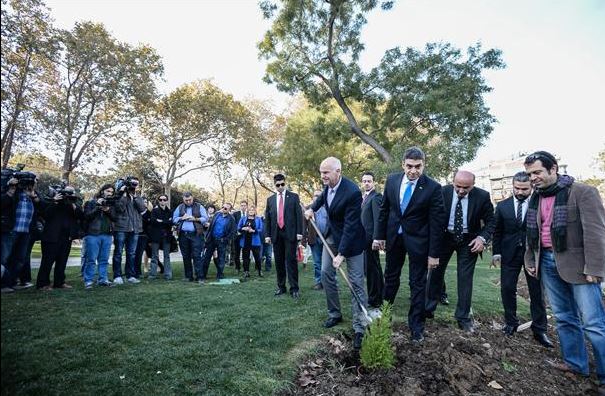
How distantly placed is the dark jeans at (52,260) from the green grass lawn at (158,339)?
0.41m

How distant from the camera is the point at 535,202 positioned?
4137 millimetres

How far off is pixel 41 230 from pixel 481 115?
1779 cm

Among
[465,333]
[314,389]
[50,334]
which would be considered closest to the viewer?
[314,389]

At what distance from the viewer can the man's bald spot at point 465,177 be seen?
507 centimetres

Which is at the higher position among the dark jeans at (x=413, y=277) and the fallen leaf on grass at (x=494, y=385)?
the dark jeans at (x=413, y=277)

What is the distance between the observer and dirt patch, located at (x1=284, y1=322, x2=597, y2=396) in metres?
3.14

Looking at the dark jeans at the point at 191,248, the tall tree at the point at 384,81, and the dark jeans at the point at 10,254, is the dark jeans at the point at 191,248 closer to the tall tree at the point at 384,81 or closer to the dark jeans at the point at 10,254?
the dark jeans at the point at 10,254

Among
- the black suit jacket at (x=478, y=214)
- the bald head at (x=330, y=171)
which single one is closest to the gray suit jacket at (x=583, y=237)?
the black suit jacket at (x=478, y=214)

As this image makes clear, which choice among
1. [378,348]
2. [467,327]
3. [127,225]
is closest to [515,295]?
[467,327]

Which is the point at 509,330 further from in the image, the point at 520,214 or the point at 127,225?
the point at 127,225

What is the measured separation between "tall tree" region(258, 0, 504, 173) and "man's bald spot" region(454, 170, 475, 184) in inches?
438

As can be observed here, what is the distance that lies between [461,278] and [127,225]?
263 inches

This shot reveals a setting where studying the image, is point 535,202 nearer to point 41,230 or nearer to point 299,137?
point 41,230

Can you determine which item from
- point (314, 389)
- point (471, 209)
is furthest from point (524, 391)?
point (471, 209)
